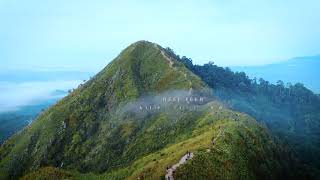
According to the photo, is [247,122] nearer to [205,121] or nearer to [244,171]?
[205,121]

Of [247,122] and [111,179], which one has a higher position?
[247,122]

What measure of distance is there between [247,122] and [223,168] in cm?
5207

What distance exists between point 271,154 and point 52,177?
277ft

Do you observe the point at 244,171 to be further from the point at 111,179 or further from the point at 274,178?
the point at 111,179

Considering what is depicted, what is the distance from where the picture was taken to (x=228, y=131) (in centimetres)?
15262

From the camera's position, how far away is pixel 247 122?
180m

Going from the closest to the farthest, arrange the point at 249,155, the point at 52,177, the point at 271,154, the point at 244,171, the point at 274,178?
1. the point at 244,171
2. the point at 249,155
3. the point at 274,178
4. the point at 271,154
5. the point at 52,177

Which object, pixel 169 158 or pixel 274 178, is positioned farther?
pixel 274 178

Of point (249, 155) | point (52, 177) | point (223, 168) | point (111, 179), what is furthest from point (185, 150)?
point (52, 177)

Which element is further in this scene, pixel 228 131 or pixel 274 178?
pixel 274 178

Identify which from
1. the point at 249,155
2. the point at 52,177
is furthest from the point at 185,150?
the point at 52,177

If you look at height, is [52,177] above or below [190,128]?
below

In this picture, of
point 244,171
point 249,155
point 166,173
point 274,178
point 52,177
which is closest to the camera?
point 166,173

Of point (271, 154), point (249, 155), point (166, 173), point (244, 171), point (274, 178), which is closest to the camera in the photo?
point (166, 173)
